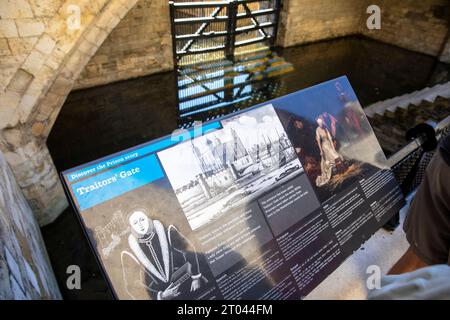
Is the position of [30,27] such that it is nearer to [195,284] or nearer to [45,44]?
[45,44]

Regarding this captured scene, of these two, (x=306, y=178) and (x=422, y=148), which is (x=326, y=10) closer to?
(x=422, y=148)

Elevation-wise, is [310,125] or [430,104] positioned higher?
[310,125]

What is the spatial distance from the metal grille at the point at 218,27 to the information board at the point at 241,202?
17.1 feet

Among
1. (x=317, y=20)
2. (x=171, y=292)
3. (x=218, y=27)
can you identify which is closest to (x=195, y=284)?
(x=171, y=292)

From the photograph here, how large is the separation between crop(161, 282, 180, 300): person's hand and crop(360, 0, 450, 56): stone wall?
8.95 m

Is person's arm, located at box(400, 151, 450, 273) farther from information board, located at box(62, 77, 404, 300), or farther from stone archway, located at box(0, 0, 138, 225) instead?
stone archway, located at box(0, 0, 138, 225)

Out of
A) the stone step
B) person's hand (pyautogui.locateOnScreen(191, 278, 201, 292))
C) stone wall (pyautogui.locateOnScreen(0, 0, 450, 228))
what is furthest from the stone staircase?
person's hand (pyautogui.locateOnScreen(191, 278, 201, 292))

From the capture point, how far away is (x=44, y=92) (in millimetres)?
2531

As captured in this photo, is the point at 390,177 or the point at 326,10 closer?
the point at 390,177

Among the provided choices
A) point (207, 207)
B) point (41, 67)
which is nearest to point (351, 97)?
point (207, 207)

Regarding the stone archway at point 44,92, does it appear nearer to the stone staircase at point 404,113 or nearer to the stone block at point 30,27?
the stone block at point 30,27

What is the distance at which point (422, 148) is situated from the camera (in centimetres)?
166

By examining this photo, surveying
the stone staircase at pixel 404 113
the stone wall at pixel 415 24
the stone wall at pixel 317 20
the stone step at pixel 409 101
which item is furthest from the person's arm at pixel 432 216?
the stone wall at pixel 415 24

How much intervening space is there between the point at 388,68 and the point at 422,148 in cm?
621
